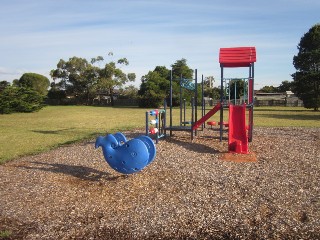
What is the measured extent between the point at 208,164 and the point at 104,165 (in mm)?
2669

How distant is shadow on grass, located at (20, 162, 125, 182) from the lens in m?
7.24

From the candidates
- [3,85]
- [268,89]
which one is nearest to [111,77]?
[3,85]

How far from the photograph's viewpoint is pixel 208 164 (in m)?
8.16

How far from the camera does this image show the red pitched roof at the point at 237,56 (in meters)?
11.1

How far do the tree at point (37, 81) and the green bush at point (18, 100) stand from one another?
2488cm

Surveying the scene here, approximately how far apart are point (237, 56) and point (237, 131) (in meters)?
2.85

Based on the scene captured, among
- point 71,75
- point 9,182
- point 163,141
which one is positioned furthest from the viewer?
point 71,75

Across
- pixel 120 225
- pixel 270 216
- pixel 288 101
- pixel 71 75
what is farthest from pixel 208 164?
pixel 71 75

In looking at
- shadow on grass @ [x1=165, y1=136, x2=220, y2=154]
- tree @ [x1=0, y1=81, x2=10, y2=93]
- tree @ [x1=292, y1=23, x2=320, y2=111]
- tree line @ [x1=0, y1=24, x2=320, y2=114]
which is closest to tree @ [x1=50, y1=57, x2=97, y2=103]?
tree line @ [x1=0, y1=24, x2=320, y2=114]

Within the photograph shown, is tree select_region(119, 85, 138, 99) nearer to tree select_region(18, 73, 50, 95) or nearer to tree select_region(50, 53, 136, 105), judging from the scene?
tree select_region(50, 53, 136, 105)

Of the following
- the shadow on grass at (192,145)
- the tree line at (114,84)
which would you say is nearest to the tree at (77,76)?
the tree line at (114,84)

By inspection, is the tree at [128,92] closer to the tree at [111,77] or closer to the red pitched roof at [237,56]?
the tree at [111,77]

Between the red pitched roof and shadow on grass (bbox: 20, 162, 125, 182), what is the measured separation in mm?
6038

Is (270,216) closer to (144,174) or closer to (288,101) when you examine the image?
(144,174)
